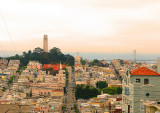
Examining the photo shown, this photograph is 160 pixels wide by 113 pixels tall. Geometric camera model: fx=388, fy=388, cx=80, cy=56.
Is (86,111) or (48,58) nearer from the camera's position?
(86,111)

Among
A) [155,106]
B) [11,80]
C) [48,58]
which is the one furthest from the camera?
[48,58]

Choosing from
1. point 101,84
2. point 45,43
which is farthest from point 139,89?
point 45,43

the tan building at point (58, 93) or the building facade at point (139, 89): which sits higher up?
the building facade at point (139, 89)

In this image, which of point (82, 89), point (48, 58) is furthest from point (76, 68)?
point (82, 89)

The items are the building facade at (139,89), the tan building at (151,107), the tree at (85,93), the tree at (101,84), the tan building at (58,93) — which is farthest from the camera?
the tree at (101,84)

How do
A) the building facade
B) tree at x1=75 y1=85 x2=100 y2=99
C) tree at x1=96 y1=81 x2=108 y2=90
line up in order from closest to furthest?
the building facade → tree at x1=75 y1=85 x2=100 y2=99 → tree at x1=96 y1=81 x2=108 y2=90

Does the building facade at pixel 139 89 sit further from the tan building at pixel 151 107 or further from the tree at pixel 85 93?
the tree at pixel 85 93

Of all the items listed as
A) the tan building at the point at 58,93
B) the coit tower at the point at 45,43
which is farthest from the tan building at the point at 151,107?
the coit tower at the point at 45,43

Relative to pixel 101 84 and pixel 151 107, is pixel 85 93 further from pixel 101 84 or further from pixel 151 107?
pixel 151 107

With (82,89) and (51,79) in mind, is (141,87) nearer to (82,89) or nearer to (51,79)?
(82,89)

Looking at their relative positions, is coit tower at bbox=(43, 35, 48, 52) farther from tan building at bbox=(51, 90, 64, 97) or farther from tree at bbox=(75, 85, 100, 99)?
tree at bbox=(75, 85, 100, 99)

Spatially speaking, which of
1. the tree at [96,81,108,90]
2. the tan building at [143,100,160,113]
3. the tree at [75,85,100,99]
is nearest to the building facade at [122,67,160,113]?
the tan building at [143,100,160,113]
